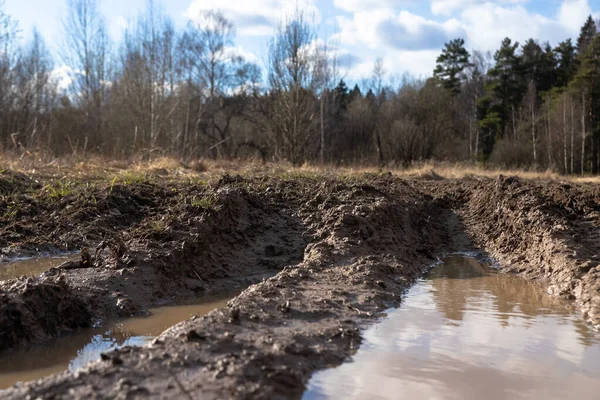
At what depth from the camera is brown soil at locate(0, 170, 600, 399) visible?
9.91ft

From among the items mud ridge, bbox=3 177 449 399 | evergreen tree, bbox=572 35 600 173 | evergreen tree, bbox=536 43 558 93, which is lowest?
mud ridge, bbox=3 177 449 399

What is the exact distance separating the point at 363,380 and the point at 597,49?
45302mm

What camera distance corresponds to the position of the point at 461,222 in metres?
9.52

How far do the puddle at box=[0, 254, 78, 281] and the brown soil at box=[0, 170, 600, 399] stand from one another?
0.49 m

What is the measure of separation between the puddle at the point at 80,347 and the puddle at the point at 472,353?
1.42 meters

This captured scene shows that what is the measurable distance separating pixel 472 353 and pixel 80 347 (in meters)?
2.82

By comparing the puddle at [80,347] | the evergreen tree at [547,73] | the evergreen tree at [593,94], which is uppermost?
the evergreen tree at [547,73]

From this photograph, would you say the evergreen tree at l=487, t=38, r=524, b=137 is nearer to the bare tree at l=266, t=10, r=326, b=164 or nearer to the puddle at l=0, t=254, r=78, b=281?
the bare tree at l=266, t=10, r=326, b=164

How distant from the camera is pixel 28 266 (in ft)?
21.2

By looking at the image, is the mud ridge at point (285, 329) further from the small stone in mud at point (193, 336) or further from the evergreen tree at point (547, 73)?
the evergreen tree at point (547, 73)

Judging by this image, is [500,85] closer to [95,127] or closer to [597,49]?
[597,49]

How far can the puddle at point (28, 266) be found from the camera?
6.04 m

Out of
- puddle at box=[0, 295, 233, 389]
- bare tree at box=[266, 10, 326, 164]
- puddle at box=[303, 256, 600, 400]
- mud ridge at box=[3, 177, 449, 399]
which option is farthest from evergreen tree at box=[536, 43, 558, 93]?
puddle at box=[0, 295, 233, 389]

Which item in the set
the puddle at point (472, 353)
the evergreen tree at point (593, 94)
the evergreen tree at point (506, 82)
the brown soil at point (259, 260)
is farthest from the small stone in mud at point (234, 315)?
the evergreen tree at point (506, 82)
